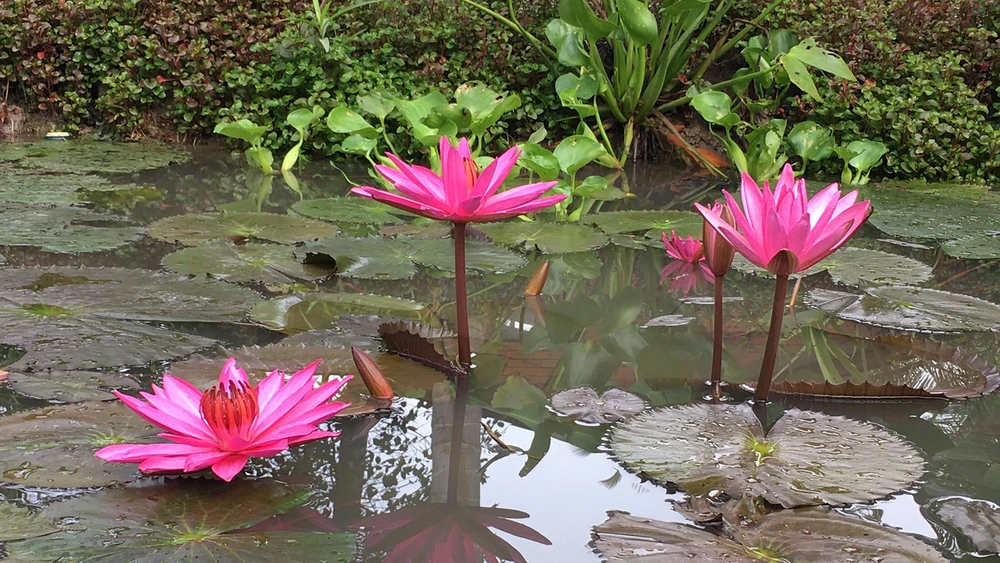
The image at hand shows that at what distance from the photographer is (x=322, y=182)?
11.3 feet

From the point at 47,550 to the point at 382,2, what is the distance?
4.36m

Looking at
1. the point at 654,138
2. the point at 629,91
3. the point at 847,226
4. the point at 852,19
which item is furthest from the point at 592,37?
the point at 847,226

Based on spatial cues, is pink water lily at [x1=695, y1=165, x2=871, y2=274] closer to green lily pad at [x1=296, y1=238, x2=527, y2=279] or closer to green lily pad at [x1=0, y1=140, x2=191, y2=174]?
green lily pad at [x1=296, y1=238, x2=527, y2=279]

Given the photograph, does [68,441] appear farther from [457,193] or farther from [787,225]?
[787,225]

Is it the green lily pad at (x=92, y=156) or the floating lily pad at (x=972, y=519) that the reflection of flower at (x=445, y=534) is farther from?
the green lily pad at (x=92, y=156)

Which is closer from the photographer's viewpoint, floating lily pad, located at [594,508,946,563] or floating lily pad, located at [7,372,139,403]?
floating lily pad, located at [594,508,946,563]

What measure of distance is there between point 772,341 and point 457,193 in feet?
1.55

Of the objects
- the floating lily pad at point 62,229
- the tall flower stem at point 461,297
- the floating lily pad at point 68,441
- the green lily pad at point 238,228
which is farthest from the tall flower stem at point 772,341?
the floating lily pad at point 62,229

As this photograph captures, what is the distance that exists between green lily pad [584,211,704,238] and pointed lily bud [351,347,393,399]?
4.52ft

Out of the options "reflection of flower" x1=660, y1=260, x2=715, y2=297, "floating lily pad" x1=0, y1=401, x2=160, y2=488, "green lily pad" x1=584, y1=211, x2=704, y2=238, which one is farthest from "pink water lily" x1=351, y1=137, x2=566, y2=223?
"green lily pad" x1=584, y1=211, x2=704, y2=238

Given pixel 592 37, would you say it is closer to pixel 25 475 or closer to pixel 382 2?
pixel 382 2

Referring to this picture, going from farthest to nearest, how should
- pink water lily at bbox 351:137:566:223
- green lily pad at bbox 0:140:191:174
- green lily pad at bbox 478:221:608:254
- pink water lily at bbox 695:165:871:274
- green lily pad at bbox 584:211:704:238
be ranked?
green lily pad at bbox 0:140:191:174 → green lily pad at bbox 584:211:704:238 → green lily pad at bbox 478:221:608:254 → pink water lily at bbox 351:137:566:223 → pink water lily at bbox 695:165:871:274

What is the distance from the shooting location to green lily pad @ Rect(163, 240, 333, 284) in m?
1.79

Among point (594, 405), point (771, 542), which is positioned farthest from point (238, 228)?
point (771, 542)
